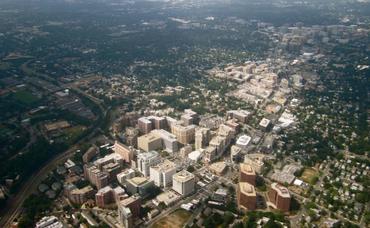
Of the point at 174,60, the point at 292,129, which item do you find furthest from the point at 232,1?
the point at 292,129

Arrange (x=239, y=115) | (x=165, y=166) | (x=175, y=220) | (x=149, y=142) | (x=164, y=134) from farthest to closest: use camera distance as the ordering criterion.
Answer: (x=239, y=115), (x=164, y=134), (x=149, y=142), (x=165, y=166), (x=175, y=220)

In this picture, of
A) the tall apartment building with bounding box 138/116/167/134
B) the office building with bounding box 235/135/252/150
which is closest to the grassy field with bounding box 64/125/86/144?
the tall apartment building with bounding box 138/116/167/134

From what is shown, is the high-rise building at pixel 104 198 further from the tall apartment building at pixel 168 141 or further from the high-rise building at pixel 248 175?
the high-rise building at pixel 248 175

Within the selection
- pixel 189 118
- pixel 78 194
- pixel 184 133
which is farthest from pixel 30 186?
pixel 189 118

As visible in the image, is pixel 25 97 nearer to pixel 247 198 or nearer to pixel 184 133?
pixel 184 133

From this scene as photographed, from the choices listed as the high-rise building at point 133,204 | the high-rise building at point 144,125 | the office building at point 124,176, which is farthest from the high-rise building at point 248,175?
the high-rise building at point 144,125
